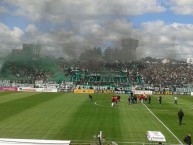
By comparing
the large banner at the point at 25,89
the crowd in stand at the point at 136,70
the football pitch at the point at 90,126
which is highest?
the crowd in stand at the point at 136,70

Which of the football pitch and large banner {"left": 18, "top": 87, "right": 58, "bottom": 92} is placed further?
large banner {"left": 18, "top": 87, "right": 58, "bottom": 92}

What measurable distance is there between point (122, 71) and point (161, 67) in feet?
60.8

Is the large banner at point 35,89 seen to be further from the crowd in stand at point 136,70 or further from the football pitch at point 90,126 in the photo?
the football pitch at point 90,126

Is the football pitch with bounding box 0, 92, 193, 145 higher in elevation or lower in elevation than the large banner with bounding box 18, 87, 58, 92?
lower

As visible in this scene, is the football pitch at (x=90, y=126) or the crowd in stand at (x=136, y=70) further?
the crowd in stand at (x=136, y=70)

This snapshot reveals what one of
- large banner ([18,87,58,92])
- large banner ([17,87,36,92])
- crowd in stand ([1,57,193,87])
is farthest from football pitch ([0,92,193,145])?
crowd in stand ([1,57,193,87])

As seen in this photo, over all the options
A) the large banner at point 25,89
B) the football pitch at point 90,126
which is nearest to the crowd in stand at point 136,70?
the large banner at point 25,89

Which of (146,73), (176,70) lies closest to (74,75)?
(146,73)

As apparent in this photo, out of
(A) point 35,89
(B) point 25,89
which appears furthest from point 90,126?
(B) point 25,89

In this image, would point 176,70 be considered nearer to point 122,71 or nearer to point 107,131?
point 122,71

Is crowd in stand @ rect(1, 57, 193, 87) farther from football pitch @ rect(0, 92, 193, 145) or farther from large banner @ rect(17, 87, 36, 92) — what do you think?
football pitch @ rect(0, 92, 193, 145)

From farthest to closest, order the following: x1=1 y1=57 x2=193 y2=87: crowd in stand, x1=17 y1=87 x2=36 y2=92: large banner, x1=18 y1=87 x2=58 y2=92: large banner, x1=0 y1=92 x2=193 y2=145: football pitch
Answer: x1=1 y1=57 x2=193 y2=87: crowd in stand → x1=17 y1=87 x2=36 y2=92: large banner → x1=18 y1=87 x2=58 y2=92: large banner → x1=0 y1=92 x2=193 y2=145: football pitch

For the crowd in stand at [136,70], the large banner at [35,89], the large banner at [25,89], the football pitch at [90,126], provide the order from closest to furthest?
the football pitch at [90,126] → the large banner at [35,89] → the large banner at [25,89] → the crowd in stand at [136,70]

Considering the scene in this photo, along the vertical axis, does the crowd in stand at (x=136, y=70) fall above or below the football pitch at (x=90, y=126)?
above
